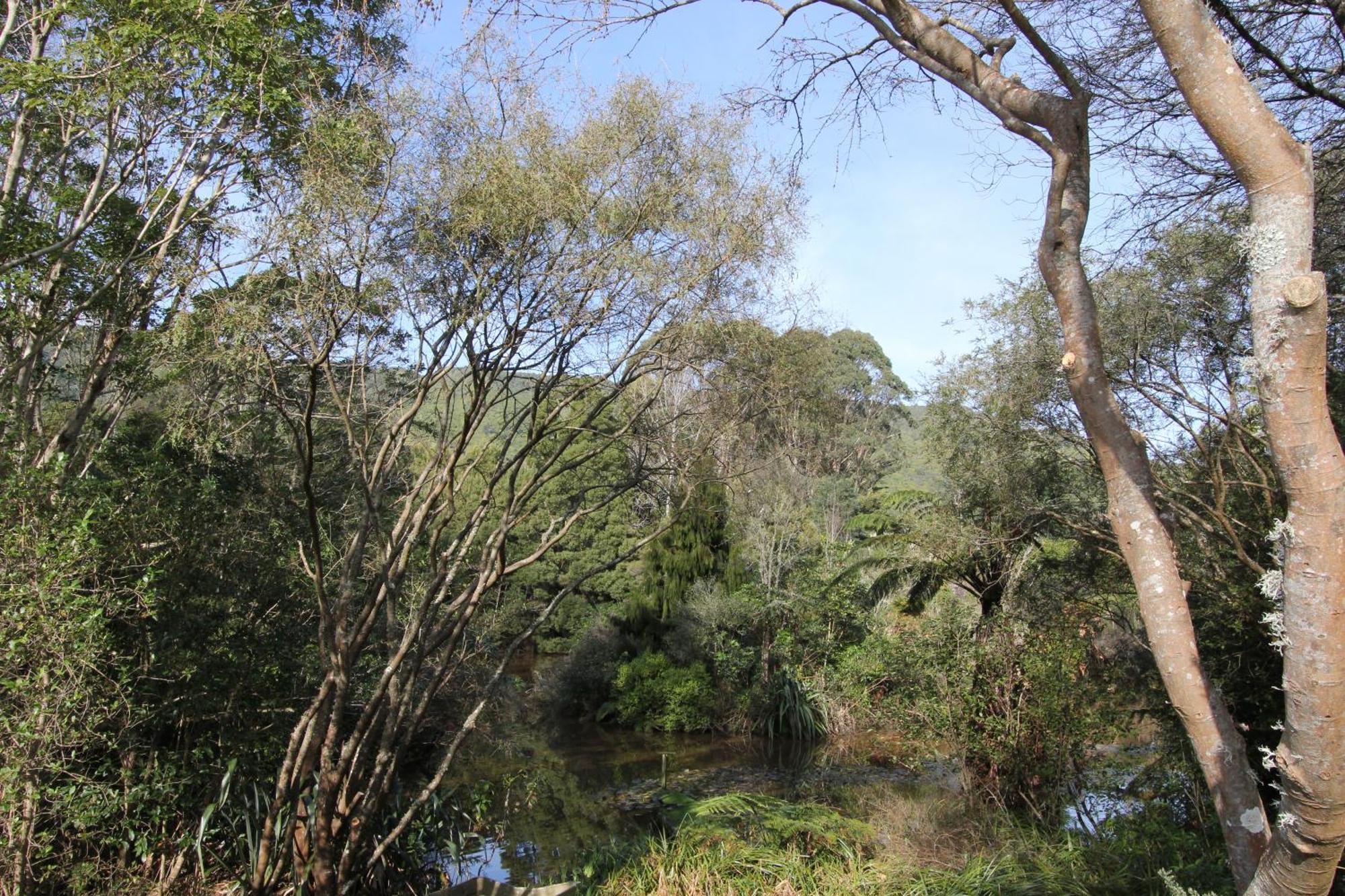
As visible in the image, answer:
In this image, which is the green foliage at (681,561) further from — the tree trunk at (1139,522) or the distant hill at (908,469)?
the tree trunk at (1139,522)

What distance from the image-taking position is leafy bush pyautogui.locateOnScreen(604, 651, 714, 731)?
1619 cm

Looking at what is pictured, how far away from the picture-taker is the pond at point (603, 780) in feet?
28.5

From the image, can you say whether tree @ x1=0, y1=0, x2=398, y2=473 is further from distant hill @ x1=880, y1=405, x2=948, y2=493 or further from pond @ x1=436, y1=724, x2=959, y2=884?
distant hill @ x1=880, y1=405, x2=948, y2=493

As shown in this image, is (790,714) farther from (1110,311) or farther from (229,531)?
(229,531)

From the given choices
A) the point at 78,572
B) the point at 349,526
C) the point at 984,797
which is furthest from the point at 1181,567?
the point at 349,526

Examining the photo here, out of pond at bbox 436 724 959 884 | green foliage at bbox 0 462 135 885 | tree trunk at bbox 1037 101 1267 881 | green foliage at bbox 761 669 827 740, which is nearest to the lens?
tree trunk at bbox 1037 101 1267 881

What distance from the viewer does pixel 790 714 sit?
15.1 m

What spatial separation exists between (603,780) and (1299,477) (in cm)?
1223

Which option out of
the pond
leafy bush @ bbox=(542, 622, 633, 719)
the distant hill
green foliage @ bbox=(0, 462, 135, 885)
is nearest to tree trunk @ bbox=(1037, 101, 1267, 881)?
green foliage @ bbox=(0, 462, 135, 885)

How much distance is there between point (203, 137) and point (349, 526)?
4019 mm

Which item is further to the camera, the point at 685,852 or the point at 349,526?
the point at 349,526

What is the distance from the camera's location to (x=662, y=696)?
16.4 metres

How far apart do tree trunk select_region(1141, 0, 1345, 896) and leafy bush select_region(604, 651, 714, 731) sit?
14.6m

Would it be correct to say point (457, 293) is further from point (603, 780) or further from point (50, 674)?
point (603, 780)
